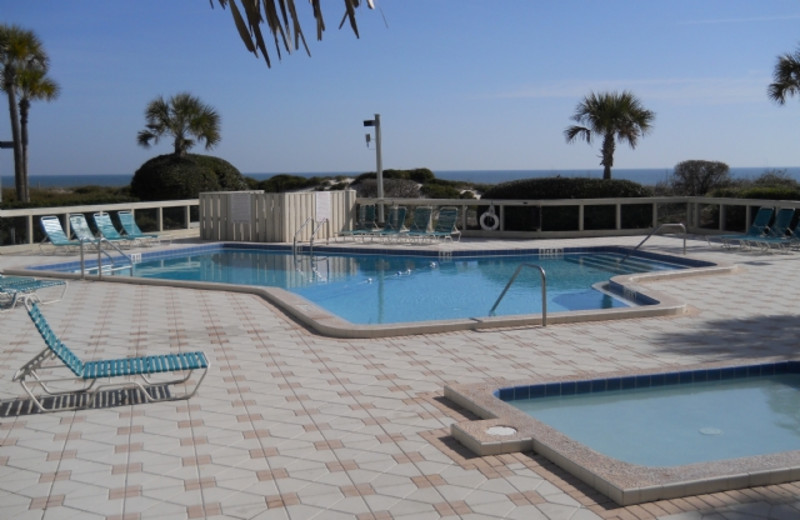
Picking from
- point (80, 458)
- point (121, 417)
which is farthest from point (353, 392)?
point (80, 458)

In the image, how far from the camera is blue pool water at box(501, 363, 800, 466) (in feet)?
18.6

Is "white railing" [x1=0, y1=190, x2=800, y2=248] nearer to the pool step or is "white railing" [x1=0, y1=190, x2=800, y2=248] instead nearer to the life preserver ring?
the life preserver ring

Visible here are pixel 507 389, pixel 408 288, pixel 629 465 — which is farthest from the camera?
pixel 408 288

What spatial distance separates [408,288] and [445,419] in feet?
25.0

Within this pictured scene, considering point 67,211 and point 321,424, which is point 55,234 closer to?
point 67,211

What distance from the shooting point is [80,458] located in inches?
202

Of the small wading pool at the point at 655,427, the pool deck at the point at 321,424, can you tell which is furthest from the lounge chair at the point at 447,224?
the small wading pool at the point at 655,427

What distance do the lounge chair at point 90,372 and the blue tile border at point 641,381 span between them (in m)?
2.37

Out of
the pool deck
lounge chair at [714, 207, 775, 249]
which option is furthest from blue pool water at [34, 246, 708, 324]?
the pool deck

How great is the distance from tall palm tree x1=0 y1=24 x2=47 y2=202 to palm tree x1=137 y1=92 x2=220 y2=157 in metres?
3.65

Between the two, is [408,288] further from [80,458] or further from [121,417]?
[80,458]

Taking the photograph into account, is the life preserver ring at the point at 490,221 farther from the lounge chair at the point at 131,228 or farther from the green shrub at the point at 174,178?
the green shrub at the point at 174,178

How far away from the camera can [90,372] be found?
606cm

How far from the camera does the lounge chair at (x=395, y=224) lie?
18452 mm
